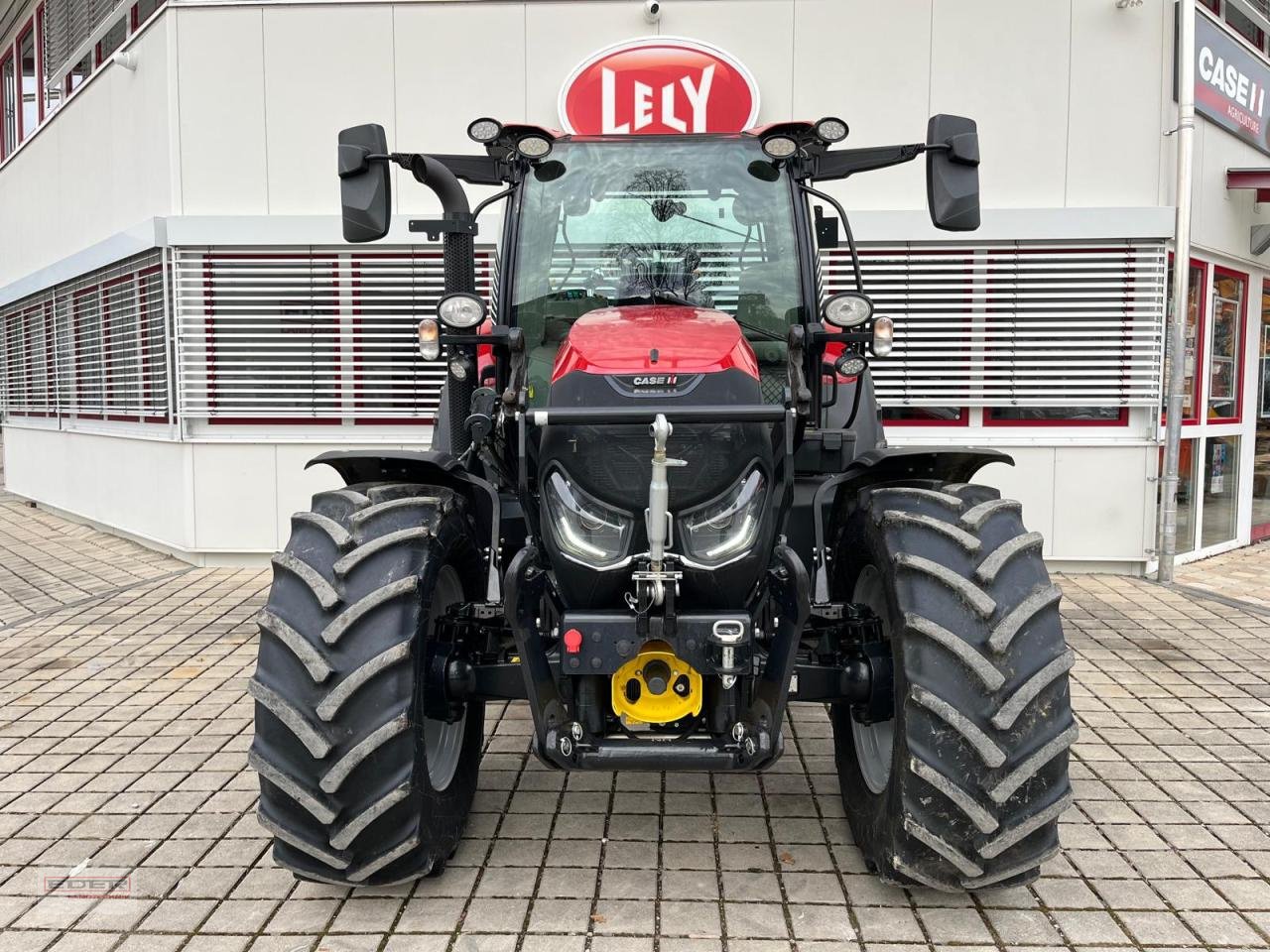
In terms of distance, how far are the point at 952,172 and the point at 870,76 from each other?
500 centimetres

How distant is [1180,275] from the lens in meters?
7.53

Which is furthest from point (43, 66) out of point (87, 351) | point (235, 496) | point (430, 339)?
point (430, 339)

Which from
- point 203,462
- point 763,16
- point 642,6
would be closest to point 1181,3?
point 763,16

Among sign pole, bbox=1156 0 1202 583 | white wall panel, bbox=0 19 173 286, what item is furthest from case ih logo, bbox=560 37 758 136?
white wall panel, bbox=0 19 173 286

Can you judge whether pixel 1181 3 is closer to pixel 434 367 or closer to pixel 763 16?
pixel 763 16

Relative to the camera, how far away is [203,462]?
830cm

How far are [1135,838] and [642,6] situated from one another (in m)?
6.76

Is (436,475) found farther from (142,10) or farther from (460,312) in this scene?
(142,10)

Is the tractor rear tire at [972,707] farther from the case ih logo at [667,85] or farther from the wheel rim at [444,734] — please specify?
the case ih logo at [667,85]

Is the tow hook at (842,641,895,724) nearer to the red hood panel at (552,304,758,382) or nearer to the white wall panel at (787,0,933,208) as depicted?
the red hood panel at (552,304,758,382)

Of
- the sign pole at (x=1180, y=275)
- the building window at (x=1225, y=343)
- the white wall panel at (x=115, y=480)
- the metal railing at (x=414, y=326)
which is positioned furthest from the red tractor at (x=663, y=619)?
the building window at (x=1225, y=343)

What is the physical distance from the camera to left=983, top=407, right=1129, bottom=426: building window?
25.8 feet

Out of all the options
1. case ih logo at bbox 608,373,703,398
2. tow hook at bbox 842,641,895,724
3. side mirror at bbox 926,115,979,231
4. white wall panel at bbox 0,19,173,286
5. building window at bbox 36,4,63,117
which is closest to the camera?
case ih logo at bbox 608,373,703,398

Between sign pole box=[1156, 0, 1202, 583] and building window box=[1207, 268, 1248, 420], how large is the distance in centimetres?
143
